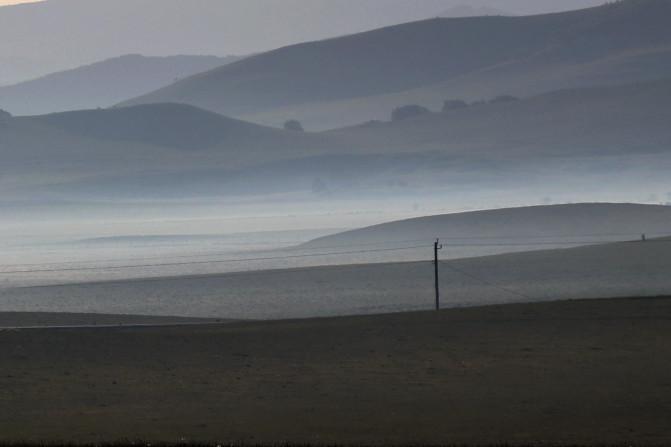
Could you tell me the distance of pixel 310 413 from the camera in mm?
9711

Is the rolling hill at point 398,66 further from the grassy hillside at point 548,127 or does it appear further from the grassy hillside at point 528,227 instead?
the grassy hillside at point 528,227

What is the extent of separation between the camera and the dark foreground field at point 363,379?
8.94 m

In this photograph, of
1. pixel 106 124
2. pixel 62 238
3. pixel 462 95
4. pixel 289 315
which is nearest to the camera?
pixel 289 315

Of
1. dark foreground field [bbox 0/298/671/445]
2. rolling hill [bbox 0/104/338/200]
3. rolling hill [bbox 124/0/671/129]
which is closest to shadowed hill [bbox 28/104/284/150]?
rolling hill [bbox 0/104/338/200]

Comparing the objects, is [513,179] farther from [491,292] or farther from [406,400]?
[406,400]

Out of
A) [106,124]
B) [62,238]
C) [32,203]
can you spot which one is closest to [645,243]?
[62,238]

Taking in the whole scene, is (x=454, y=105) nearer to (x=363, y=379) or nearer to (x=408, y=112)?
(x=408, y=112)

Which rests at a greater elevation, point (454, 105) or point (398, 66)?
point (398, 66)

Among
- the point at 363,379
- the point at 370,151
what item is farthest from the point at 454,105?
the point at 363,379

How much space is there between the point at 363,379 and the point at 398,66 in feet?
462

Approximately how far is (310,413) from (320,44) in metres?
145

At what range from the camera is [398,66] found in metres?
151

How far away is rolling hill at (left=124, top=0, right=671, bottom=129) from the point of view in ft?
463

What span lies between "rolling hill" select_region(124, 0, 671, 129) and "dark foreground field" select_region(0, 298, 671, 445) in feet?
406
